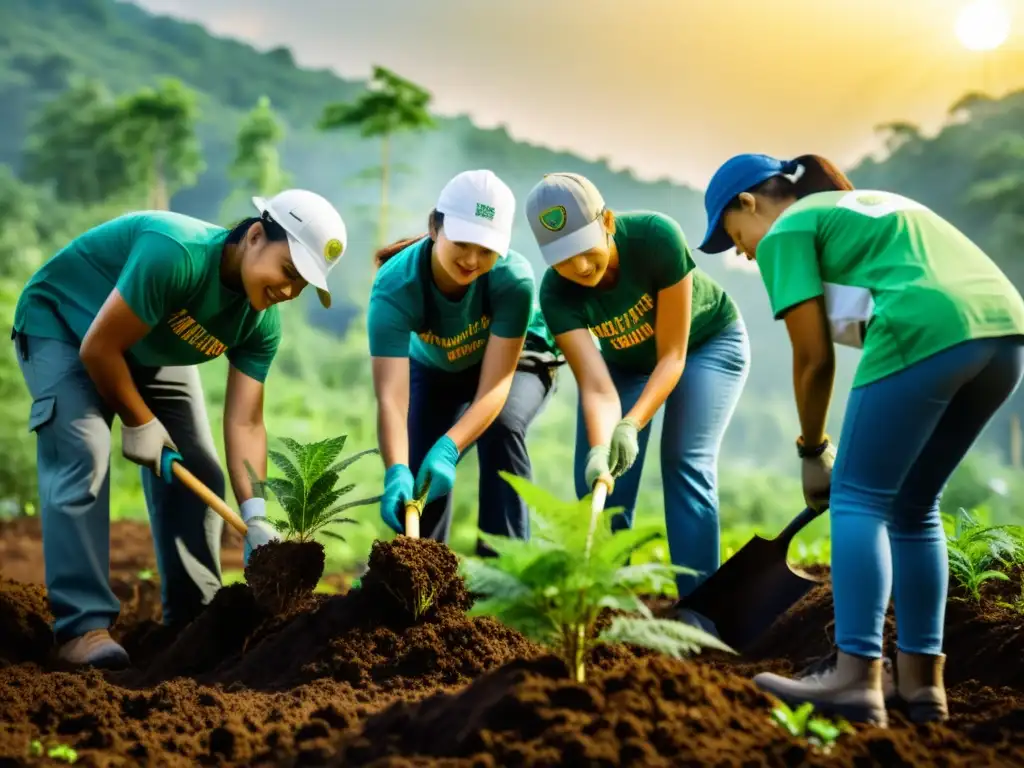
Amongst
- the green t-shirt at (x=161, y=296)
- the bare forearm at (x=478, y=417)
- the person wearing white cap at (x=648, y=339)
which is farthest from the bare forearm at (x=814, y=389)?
the green t-shirt at (x=161, y=296)

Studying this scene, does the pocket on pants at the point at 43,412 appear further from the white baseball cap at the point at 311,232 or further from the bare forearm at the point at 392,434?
the bare forearm at the point at 392,434

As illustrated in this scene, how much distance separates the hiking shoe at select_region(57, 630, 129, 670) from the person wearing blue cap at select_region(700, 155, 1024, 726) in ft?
8.00

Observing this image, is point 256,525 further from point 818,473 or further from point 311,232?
point 818,473

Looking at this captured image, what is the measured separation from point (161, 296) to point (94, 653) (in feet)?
4.55

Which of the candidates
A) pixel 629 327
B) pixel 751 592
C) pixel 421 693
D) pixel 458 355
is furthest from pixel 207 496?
pixel 751 592

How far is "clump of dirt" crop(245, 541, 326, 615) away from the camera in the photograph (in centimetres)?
375

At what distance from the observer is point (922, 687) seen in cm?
263

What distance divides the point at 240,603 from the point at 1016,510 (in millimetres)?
11294

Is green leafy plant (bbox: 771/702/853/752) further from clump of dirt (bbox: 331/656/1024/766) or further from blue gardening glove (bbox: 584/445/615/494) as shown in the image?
blue gardening glove (bbox: 584/445/615/494)

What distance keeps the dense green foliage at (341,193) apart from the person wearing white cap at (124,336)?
10.6 feet

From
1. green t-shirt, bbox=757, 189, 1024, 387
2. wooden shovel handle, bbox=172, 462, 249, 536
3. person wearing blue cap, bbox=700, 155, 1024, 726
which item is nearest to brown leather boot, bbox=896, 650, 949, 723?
person wearing blue cap, bbox=700, 155, 1024, 726

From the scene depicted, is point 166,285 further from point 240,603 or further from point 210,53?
point 210,53

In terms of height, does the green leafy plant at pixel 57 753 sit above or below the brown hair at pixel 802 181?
below

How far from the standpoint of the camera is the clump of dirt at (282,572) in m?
3.75
